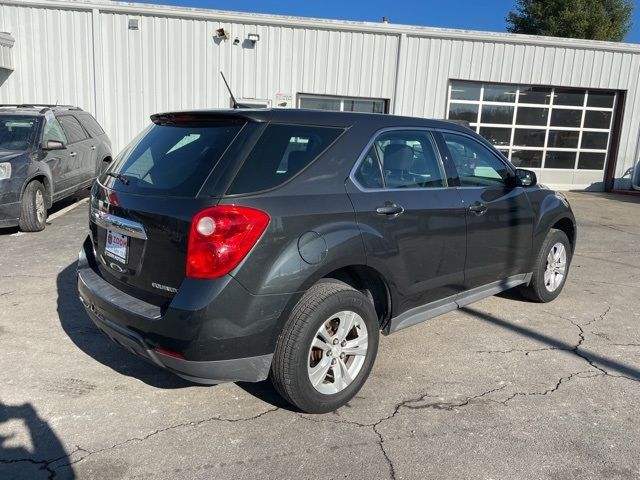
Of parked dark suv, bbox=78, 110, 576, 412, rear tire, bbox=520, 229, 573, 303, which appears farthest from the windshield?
rear tire, bbox=520, 229, 573, 303

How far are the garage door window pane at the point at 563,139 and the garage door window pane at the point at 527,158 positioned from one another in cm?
43

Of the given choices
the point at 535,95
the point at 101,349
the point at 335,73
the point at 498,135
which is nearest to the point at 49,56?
the point at 335,73

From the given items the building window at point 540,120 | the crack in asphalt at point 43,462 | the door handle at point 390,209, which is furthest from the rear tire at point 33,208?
the building window at point 540,120

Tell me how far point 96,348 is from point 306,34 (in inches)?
418

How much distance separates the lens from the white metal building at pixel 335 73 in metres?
12.2

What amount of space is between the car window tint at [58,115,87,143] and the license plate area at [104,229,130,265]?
640 centimetres

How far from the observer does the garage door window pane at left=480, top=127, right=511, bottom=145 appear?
14.3m

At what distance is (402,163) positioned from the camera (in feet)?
11.8

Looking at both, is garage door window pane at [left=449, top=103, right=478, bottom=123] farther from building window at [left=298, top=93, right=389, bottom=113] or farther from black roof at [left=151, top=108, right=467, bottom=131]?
black roof at [left=151, top=108, right=467, bottom=131]

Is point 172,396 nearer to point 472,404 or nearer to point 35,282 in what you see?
point 472,404

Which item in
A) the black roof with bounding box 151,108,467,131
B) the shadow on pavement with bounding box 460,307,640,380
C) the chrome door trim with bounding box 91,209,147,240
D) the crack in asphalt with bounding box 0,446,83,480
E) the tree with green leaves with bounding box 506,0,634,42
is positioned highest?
the tree with green leaves with bounding box 506,0,634,42

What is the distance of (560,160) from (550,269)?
36.1ft

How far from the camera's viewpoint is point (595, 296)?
18.2 feet

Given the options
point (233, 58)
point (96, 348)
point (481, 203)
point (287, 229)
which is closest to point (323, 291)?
point (287, 229)
